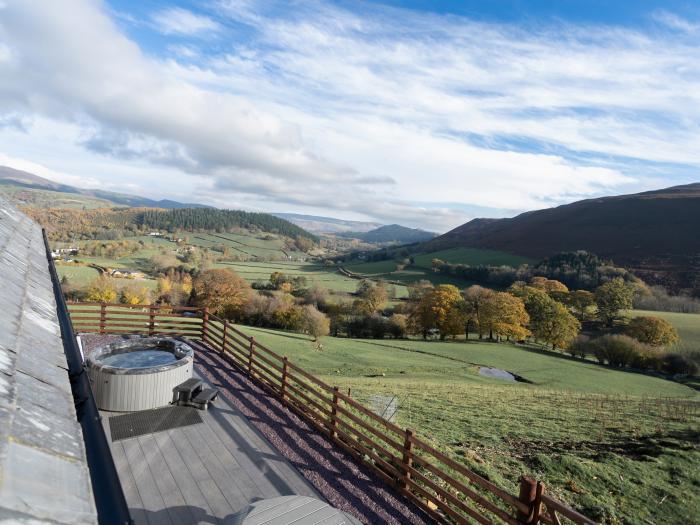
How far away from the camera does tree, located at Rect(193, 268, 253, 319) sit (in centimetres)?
5450

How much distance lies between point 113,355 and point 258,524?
6.99 m

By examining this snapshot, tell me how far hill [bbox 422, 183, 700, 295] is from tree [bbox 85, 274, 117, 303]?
325 feet

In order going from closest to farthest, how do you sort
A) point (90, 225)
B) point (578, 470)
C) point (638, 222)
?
point (578, 470) < point (638, 222) < point (90, 225)

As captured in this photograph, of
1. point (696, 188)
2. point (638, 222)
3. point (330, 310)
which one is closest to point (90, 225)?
point (330, 310)

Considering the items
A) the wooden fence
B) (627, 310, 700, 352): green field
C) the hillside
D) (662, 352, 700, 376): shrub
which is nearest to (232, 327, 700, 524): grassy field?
the wooden fence

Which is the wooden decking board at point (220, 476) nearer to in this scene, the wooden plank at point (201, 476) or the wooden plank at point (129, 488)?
the wooden plank at point (201, 476)

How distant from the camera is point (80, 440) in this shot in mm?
1544

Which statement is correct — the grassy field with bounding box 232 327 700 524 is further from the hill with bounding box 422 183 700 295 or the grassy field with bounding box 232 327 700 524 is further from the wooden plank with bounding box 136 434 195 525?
the hill with bounding box 422 183 700 295

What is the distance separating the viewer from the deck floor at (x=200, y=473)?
18.1 feet

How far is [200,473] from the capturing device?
632cm

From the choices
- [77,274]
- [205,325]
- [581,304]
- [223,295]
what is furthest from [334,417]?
[77,274]

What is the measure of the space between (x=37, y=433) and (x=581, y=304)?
68249 millimetres

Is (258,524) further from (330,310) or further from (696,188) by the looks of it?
(696,188)

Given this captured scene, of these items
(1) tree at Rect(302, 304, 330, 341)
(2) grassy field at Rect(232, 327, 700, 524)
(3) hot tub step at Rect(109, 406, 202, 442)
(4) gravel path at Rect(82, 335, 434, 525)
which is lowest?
(1) tree at Rect(302, 304, 330, 341)
